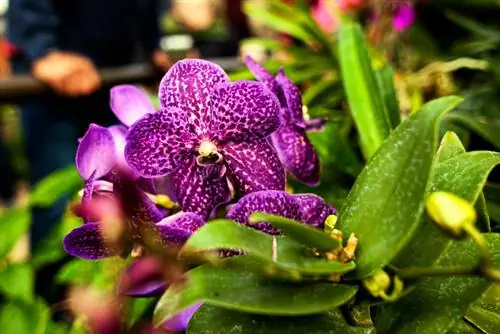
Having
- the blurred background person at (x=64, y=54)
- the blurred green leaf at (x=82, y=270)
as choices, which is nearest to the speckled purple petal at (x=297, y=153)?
the blurred green leaf at (x=82, y=270)

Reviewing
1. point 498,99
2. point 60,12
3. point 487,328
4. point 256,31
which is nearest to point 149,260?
point 487,328

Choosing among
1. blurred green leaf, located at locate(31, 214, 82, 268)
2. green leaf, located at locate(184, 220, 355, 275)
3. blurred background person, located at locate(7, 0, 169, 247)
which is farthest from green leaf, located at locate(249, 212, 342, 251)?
blurred background person, located at locate(7, 0, 169, 247)

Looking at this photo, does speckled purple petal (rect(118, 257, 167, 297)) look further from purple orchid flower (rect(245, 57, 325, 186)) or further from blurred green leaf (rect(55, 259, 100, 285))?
blurred green leaf (rect(55, 259, 100, 285))

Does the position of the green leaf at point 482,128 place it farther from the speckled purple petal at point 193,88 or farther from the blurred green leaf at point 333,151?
the speckled purple petal at point 193,88

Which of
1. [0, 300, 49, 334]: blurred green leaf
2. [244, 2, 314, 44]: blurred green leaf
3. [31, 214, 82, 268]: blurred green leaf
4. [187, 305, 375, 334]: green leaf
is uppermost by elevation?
[187, 305, 375, 334]: green leaf

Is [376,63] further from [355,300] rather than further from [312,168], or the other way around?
[355,300]

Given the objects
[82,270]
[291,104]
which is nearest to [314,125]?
[291,104]

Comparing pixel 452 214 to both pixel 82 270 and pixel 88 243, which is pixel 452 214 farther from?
pixel 82 270
